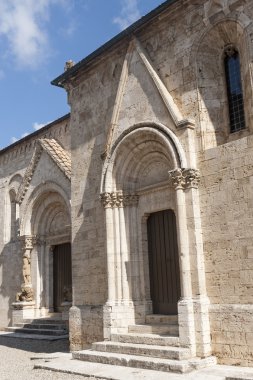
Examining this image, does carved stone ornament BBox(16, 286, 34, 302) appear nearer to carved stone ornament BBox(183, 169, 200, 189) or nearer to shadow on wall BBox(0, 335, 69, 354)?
shadow on wall BBox(0, 335, 69, 354)

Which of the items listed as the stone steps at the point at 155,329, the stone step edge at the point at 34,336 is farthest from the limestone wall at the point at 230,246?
the stone step edge at the point at 34,336

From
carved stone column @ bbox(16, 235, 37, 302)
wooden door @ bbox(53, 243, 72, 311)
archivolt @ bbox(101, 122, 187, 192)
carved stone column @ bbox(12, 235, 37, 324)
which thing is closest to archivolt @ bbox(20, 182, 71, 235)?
carved stone column @ bbox(16, 235, 37, 302)

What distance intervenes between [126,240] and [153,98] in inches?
130

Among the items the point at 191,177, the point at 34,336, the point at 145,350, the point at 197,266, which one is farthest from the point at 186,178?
the point at 34,336

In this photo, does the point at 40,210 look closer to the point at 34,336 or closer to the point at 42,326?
the point at 42,326

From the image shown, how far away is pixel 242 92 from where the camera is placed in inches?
348

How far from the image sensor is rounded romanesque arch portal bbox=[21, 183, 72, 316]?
667 inches

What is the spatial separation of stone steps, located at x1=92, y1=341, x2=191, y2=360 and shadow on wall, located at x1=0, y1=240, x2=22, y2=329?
33.0 feet

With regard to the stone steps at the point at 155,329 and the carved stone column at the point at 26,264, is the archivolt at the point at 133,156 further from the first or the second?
the carved stone column at the point at 26,264

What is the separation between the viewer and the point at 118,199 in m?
10.4

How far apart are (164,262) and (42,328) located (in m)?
7.90

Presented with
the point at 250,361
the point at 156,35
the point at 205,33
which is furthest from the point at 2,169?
the point at 250,361

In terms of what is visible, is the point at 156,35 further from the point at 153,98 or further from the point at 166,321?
the point at 166,321

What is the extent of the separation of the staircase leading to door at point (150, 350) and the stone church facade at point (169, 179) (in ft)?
0.71
